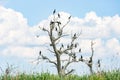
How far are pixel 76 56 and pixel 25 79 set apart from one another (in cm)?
2913

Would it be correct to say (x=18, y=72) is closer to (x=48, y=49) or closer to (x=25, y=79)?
(x=25, y=79)

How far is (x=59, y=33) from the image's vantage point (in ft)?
148

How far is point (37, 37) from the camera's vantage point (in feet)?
146

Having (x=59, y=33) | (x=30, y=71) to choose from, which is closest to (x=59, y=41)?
(x=59, y=33)

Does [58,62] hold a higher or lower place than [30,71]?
higher

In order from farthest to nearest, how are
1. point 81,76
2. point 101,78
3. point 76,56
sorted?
point 76,56, point 81,76, point 101,78

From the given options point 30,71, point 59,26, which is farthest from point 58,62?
point 30,71

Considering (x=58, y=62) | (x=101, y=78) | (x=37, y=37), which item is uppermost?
(x=37, y=37)

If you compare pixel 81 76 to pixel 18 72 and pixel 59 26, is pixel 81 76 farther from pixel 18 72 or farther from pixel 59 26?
pixel 59 26

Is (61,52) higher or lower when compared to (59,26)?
lower

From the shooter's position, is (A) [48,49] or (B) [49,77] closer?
(B) [49,77]

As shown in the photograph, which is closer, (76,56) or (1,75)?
(1,75)

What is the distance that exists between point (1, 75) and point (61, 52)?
29.8 metres

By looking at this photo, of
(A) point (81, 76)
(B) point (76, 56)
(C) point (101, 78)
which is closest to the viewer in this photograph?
(C) point (101, 78)
